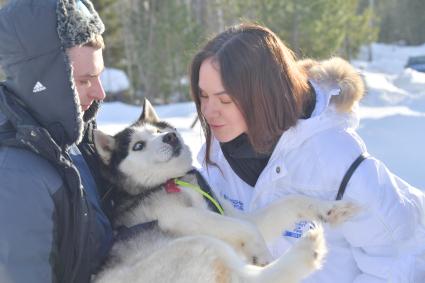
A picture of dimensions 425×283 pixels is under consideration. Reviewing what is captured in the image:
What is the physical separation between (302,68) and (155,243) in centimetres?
127

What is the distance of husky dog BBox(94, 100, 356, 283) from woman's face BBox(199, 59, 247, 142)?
259 mm

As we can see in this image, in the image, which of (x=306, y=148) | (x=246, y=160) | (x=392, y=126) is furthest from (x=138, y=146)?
(x=392, y=126)

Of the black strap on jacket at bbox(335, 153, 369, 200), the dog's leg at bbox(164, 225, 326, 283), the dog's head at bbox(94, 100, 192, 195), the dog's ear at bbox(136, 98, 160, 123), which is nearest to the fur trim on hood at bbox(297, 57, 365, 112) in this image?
the black strap on jacket at bbox(335, 153, 369, 200)

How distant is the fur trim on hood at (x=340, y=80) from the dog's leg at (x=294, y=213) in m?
0.50

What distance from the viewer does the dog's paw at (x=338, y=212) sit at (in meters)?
2.56

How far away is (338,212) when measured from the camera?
8.55ft

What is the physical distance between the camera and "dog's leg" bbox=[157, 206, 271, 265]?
2.60 m

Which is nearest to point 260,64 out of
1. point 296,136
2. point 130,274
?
point 296,136

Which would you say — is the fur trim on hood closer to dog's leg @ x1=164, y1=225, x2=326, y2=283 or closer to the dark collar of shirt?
the dark collar of shirt

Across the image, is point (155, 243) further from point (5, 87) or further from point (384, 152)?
point (384, 152)

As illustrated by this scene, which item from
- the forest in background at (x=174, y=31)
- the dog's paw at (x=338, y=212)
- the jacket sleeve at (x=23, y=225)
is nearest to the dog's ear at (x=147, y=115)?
the dog's paw at (x=338, y=212)

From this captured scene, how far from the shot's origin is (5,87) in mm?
2217

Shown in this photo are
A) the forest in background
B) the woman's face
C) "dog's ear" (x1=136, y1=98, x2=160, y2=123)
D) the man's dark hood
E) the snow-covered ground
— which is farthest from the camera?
the forest in background

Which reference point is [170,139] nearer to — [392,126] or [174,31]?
[392,126]
